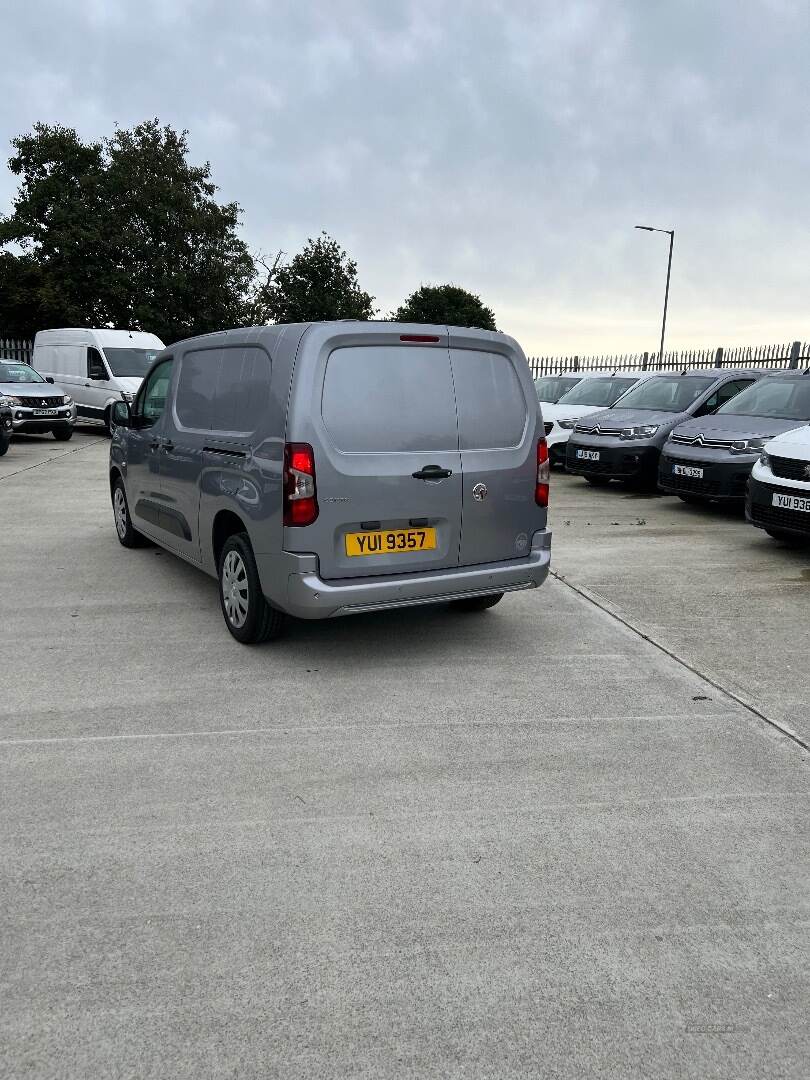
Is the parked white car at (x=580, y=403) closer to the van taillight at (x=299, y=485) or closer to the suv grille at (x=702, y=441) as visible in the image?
the suv grille at (x=702, y=441)

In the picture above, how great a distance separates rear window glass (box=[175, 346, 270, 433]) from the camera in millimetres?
5250

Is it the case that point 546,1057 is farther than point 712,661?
No

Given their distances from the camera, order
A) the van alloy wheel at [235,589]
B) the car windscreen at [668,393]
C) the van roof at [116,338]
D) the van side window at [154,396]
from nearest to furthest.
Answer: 1. the van alloy wheel at [235,589]
2. the van side window at [154,396]
3. the car windscreen at [668,393]
4. the van roof at [116,338]

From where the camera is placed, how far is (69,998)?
8.07ft

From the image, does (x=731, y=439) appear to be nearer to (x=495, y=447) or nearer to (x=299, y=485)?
(x=495, y=447)

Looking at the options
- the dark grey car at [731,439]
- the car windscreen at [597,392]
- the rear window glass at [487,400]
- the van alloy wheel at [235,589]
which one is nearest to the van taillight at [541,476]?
the rear window glass at [487,400]

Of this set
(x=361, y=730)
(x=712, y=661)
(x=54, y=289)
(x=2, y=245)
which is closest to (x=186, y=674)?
(x=361, y=730)

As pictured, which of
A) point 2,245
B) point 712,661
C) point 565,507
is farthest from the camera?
point 2,245

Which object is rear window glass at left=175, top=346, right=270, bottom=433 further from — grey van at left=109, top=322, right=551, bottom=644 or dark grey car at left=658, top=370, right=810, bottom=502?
dark grey car at left=658, top=370, right=810, bottom=502

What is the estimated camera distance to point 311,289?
51.7 meters

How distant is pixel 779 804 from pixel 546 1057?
5.82 ft

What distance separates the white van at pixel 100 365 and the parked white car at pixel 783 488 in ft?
53.9

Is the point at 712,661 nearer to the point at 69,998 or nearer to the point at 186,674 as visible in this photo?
the point at 186,674

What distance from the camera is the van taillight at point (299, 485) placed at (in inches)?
190
